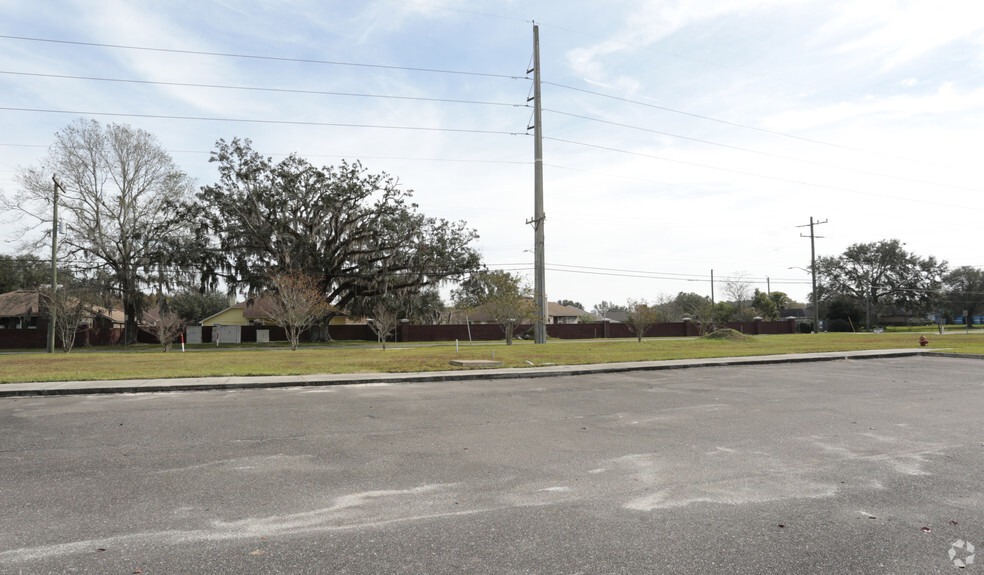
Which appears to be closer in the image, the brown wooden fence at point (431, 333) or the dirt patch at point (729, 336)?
the dirt patch at point (729, 336)

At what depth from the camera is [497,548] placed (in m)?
3.65

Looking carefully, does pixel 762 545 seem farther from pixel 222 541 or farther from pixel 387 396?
pixel 387 396

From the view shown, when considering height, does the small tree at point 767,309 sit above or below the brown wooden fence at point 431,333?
above

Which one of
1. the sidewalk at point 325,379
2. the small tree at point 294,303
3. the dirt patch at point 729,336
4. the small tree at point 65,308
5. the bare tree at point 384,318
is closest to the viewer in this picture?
the sidewalk at point 325,379

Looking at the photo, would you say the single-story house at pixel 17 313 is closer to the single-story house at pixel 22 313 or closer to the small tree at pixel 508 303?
the single-story house at pixel 22 313

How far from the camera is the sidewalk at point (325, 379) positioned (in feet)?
39.1

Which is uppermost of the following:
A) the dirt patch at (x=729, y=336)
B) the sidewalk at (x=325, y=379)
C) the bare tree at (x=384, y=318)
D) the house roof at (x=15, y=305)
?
the house roof at (x=15, y=305)

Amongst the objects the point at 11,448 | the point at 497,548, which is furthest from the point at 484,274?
the point at 497,548

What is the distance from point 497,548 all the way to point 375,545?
0.80 metres

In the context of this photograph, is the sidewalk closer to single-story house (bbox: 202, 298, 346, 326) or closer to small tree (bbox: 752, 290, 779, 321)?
single-story house (bbox: 202, 298, 346, 326)

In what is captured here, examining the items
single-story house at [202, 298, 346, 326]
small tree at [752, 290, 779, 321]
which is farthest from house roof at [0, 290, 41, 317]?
small tree at [752, 290, 779, 321]

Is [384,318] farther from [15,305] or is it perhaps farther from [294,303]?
[15,305]

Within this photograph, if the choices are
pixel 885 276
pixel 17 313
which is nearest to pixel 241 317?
pixel 17 313

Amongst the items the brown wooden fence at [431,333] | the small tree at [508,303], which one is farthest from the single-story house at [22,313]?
the small tree at [508,303]
